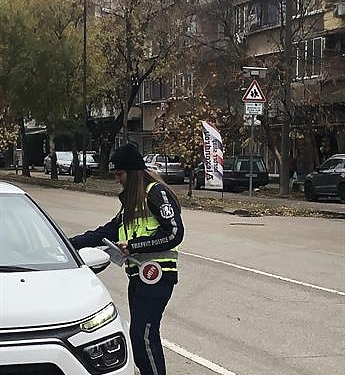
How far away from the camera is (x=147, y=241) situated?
5.20 m

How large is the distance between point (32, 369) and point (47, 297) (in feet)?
1.38

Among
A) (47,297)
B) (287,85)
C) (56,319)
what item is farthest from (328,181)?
(56,319)

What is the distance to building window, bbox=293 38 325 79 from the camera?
116 feet

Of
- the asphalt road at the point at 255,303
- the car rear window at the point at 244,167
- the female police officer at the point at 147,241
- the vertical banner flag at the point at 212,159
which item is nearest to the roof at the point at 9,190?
the female police officer at the point at 147,241

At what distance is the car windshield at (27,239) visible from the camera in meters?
4.86

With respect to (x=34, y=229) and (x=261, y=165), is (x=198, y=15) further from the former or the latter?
(x=34, y=229)

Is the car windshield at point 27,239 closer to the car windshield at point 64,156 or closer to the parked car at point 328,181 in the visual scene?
the parked car at point 328,181

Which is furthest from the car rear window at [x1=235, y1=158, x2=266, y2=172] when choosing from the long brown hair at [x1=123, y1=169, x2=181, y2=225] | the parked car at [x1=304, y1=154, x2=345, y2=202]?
the long brown hair at [x1=123, y1=169, x2=181, y2=225]

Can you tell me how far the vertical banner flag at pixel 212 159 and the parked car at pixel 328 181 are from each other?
5963 mm

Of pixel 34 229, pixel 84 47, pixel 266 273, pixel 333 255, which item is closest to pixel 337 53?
pixel 84 47

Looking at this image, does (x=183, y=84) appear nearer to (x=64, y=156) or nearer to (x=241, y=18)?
(x=241, y=18)

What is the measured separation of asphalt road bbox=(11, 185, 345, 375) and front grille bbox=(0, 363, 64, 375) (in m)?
2.73

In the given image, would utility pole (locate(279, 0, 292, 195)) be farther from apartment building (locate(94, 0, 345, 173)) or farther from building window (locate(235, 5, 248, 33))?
building window (locate(235, 5, 248, 33))

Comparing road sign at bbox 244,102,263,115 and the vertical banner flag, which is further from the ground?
road sign at bbox 244,102,263,115
